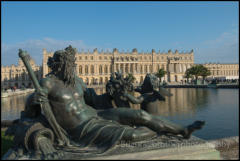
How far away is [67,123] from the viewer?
2.67 metres

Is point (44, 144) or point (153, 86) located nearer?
point (44, 144)

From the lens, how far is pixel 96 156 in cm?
225

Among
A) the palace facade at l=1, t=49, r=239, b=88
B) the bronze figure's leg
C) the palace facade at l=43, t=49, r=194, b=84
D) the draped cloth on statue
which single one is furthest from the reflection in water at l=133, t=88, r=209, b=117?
the palace facade at l=1, t=49, r=239, b=88

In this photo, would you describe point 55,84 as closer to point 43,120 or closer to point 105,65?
point 43,120

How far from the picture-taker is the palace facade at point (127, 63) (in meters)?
67.9

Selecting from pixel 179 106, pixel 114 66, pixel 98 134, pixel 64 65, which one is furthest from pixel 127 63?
pixel 98 134

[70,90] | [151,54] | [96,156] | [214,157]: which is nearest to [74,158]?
[96,156]

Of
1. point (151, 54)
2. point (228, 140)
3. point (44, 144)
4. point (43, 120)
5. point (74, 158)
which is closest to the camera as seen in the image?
point (74, 158)

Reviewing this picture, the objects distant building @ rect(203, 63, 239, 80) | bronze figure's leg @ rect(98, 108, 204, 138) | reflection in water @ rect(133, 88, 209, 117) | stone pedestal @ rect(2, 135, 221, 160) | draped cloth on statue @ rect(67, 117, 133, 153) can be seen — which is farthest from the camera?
distant building @ rect(203, 63, 239, 80)

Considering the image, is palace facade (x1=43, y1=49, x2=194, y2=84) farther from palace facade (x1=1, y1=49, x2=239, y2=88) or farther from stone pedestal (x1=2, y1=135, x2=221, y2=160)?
stone pedestal (x1=2, y1=135, x2=221, y2=160)

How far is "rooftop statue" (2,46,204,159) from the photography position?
2441 mm

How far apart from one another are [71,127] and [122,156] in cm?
83

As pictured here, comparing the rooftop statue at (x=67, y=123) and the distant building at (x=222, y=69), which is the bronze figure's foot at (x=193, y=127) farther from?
the distant building at (x=222, y=69)

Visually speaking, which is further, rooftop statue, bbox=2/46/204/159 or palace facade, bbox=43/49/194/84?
palace facade, bbox=43/49/194/84
